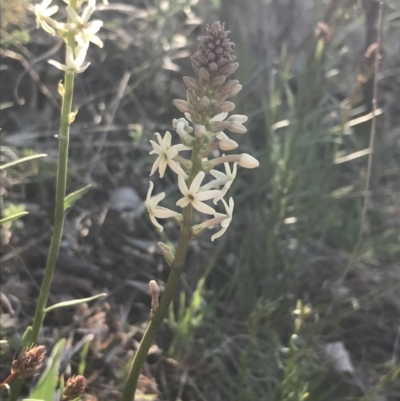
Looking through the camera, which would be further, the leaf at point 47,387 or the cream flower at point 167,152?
the leaf at point 47,387

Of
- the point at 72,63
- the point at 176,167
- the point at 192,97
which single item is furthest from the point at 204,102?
the point at 72,63

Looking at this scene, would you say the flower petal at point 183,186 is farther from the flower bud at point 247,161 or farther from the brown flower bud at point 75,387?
the brown flower bud at point 75,387

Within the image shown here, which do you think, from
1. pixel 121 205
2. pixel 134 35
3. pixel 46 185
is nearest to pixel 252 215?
pixel 121 205

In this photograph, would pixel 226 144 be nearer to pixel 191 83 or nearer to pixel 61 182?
pixel 191 83

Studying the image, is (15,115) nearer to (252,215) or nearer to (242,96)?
(242,96)

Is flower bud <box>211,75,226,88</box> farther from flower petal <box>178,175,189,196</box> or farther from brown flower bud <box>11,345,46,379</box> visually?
brown flower bud <box>11,345,46,379</box>

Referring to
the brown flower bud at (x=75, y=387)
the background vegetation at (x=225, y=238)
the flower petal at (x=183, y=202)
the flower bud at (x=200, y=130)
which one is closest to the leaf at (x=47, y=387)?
the brown flower bud at (x=75, y=387)

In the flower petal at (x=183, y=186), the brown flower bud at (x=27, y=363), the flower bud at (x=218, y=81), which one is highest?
the flower bud at (x=218, y=81)

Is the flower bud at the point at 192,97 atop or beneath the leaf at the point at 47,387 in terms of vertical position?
atop
